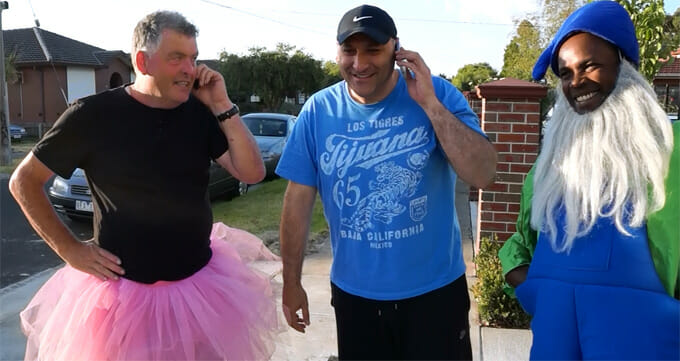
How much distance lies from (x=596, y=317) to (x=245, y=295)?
139 centimetres

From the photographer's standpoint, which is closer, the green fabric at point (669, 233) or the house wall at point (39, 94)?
the green fabric at point (669, 233)

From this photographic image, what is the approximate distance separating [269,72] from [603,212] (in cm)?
3645

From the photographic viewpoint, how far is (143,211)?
2.17m

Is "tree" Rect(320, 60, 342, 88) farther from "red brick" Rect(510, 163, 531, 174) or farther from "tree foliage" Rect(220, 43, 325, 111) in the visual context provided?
"red brick" Rect(510, 163, 531, 174)

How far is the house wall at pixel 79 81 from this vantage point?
32188mm

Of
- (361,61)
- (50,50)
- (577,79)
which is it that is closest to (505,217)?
(361,61)

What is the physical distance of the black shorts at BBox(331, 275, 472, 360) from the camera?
2240 mm

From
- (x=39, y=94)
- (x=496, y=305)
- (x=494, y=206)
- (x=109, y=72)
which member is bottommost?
(x=496, y=305)

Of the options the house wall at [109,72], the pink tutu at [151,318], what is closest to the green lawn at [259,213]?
the pink tutu at [151,318]

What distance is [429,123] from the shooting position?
2.22 m

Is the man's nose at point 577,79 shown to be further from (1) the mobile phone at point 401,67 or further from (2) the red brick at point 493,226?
(2) the red brick at point 493,226

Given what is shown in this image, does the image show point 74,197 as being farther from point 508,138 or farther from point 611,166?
point 611,166

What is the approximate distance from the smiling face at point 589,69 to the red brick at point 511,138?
10.4 ft

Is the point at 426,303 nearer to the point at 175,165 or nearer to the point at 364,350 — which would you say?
the point at 364,350
